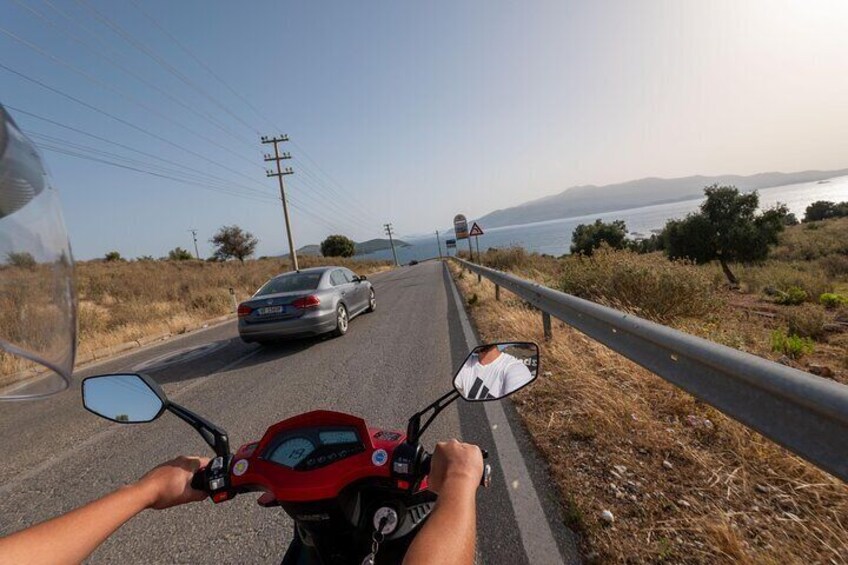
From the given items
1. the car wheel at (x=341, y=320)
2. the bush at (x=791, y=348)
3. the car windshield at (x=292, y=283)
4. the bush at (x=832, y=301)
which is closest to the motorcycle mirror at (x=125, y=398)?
the bush at (x=791, y=348)

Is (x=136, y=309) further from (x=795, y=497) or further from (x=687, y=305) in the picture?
(x=795, y=497)

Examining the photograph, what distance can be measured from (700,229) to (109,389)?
1258 inches

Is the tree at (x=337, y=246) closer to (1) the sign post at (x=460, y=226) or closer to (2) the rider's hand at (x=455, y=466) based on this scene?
(1) the sign post at (x=460, y=226)

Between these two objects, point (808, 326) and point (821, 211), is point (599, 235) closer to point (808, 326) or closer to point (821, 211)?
point (821, 211)

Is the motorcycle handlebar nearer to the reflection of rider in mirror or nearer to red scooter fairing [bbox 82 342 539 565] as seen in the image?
red scooter fairing [bbox 82 342 539 565]

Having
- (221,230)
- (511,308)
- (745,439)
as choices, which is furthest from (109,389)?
(221,230)

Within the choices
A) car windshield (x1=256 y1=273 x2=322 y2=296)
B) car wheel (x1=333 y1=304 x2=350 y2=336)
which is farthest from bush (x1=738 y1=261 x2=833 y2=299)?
car windshield (x1=256 y1=273 x2=322 y2=296)

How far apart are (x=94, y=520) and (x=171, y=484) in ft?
0.82

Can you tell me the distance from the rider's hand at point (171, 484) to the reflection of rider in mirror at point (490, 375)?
0.94 m

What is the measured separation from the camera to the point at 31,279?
42.5 inches

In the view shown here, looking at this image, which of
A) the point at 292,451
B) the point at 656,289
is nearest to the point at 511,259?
the point at 656,289

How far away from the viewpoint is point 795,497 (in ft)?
7.00

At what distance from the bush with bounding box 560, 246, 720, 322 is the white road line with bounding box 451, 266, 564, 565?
3422 mm

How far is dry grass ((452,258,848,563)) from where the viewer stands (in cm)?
188
